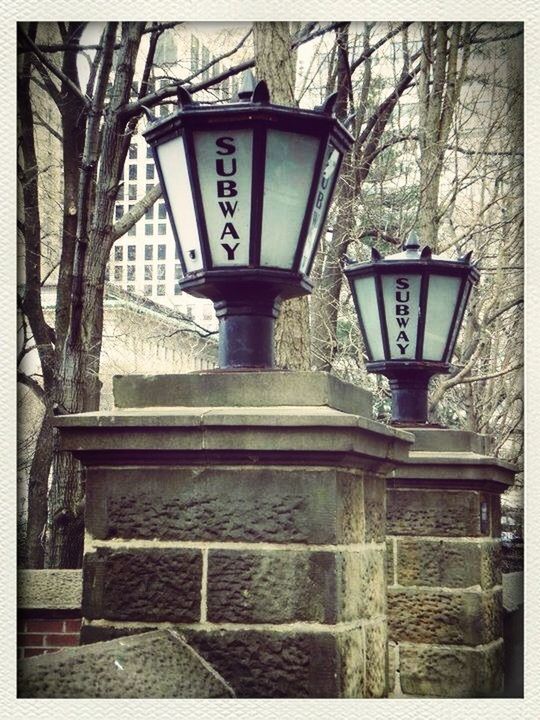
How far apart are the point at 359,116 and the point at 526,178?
31.1 feet

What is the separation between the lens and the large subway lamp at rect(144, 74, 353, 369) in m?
3.32

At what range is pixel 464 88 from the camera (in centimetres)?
1156

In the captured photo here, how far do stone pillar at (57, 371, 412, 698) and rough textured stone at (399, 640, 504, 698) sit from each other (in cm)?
243

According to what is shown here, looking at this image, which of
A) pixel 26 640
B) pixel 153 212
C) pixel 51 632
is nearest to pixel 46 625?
pixel 51 632

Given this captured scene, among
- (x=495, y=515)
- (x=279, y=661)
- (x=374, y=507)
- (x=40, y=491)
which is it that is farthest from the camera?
(x=40, y=491)

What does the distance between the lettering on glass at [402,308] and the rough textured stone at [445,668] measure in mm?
1470

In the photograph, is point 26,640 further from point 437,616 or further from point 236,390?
point 437,616

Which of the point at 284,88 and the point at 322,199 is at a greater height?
the point at 284,88

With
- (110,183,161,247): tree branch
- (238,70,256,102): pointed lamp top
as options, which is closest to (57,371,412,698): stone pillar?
(238,70,256,102): pointed lamp top

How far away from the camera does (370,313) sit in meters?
5.71

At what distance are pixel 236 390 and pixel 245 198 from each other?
0.55m

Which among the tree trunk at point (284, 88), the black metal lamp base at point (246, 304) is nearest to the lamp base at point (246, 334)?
the black metal lamp base at point (246, 304)

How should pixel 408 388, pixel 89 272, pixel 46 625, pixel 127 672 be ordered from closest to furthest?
pixel 127 672, pixel 46 625, pixel 408 388, pixel 89 272
